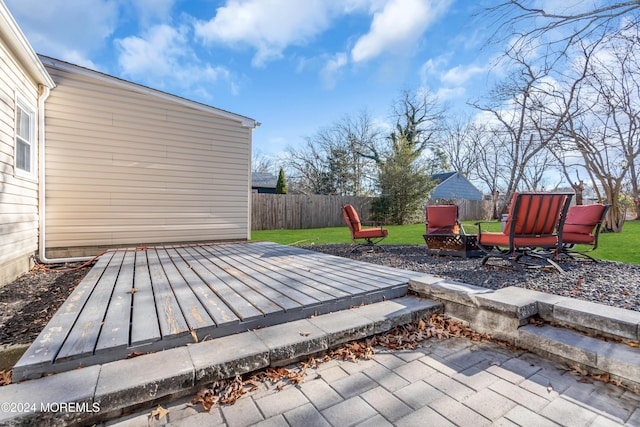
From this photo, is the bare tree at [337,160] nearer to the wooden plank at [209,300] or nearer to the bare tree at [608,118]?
the bare tree at [608,118]

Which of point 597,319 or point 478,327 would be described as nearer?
point 597,319

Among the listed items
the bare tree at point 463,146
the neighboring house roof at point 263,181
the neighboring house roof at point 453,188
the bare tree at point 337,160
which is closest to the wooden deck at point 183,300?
the bare tree at point 337,160

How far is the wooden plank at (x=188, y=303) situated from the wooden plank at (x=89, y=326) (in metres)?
0.48

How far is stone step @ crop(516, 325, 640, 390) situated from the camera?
5.10 feet

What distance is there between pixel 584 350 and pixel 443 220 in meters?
4.32

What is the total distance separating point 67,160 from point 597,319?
281 inches

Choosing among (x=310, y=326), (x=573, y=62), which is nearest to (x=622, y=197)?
(x=573, y=62)

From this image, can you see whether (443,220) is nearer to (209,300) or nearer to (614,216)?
(209,300)

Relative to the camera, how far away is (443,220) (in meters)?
5.87

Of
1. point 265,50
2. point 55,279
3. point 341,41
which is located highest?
point 341,41

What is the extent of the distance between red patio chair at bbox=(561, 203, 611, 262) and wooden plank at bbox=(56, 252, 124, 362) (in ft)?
18.4

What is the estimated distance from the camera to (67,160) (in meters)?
5.05

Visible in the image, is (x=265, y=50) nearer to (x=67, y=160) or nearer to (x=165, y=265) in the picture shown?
(x=67, y=160)

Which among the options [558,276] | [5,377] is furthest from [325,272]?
[558,276]
